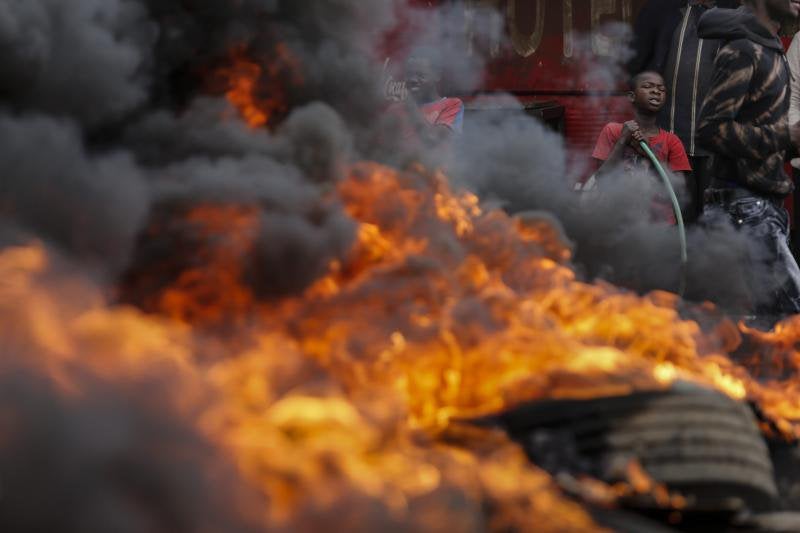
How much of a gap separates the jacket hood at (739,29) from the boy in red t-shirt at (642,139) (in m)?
0.50

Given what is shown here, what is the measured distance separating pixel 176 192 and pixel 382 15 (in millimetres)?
1722

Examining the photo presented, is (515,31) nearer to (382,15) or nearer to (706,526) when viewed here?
(382,15)

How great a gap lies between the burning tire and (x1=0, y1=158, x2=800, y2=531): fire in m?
0.07

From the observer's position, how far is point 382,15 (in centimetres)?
606

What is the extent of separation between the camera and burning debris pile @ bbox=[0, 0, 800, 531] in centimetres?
356

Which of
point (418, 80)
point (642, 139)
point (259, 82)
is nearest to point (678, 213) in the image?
point (642, 139)

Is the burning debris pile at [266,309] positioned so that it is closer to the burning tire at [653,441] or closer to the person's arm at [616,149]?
the burning tire at [653,441]

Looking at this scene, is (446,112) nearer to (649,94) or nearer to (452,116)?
(452,116)

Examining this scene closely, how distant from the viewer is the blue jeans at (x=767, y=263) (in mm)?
7465

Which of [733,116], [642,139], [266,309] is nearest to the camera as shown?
[266,309]

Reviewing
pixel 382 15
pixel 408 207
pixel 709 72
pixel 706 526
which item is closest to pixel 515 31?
pixel 709 72

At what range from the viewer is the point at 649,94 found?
309 inches

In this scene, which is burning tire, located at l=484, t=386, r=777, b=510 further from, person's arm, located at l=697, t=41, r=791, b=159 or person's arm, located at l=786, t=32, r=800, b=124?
person's arm, located at l=786, t=32, r=800, b=124

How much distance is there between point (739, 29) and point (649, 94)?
2.29 feet
